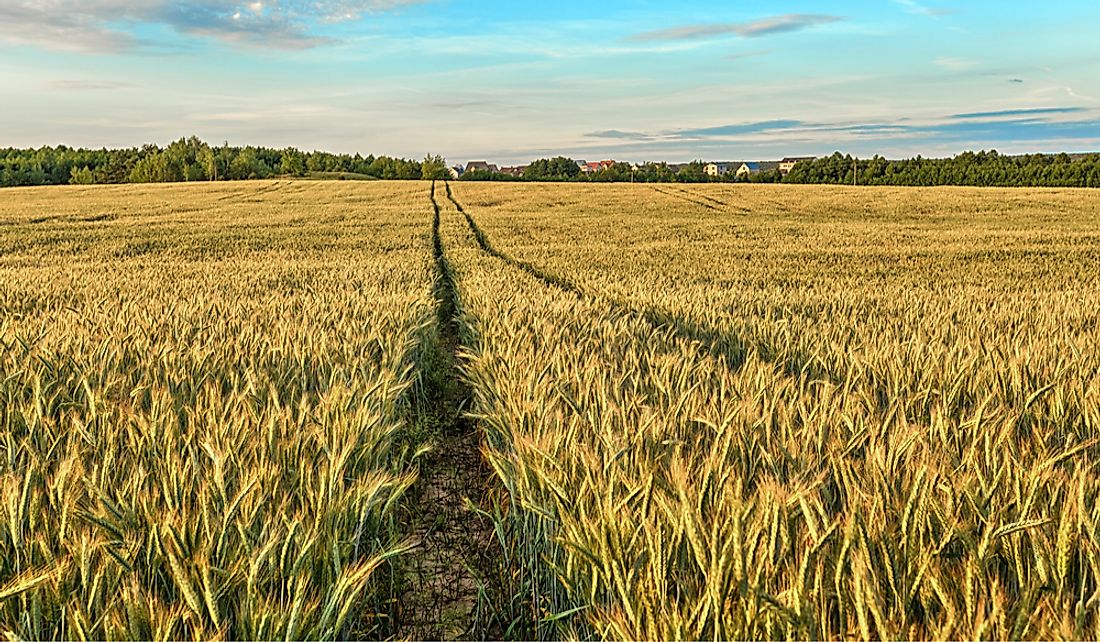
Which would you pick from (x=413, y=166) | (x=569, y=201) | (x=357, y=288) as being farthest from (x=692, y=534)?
(x=413, y=166)

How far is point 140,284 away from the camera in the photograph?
8.72 metres

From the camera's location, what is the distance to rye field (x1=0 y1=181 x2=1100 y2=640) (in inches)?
62.1

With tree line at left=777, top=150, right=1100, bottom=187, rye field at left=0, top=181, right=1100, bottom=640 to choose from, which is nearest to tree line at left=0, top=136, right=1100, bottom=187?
tree line at left=777, top=150, right=1100, bottom=187

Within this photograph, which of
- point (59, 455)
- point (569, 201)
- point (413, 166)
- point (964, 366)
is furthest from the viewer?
point (413, 166)

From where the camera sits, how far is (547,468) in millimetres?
2326

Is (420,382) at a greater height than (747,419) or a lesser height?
lesser

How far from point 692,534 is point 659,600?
0.14m

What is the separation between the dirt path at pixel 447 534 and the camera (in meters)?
2.67

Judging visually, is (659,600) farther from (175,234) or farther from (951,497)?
(175,234)

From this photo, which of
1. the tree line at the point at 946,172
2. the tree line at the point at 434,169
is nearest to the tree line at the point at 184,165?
the tree line at the point at 434,169

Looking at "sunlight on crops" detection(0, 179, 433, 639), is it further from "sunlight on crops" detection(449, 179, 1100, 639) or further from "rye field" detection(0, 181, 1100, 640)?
"sunlight on crops" detection(449, 179, 1100, 639)

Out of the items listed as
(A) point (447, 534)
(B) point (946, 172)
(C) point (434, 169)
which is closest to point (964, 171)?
(B) point (946, 172)

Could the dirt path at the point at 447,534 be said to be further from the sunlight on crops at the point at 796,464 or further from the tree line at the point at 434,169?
the tree line at the point at 434,169

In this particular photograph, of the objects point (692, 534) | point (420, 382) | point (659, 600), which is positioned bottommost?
point (420, 382)
